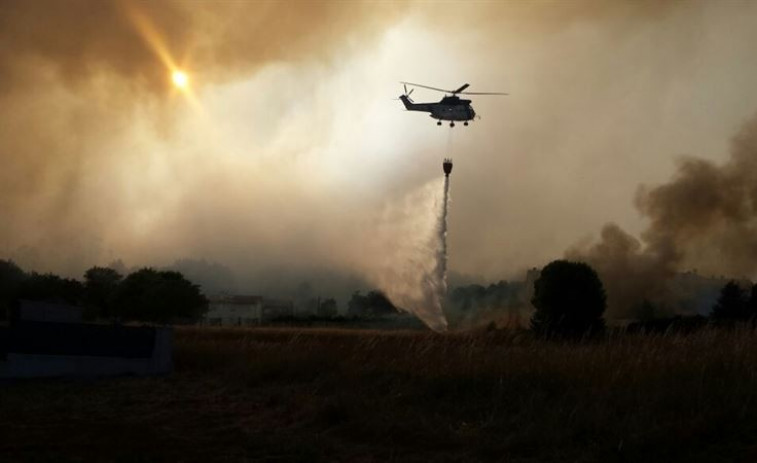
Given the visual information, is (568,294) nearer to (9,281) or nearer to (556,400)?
(556,400)

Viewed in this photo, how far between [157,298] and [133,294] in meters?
2.60

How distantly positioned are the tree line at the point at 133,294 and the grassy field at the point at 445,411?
49.6 m

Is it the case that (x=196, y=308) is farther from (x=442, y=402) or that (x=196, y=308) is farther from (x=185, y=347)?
(x=442, y=402)

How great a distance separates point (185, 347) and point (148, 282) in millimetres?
43661

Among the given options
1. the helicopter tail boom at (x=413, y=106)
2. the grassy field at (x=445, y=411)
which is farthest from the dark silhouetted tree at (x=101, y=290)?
the grassy field at (x=445, y=411)

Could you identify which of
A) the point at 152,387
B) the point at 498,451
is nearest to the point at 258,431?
the point at 498,451

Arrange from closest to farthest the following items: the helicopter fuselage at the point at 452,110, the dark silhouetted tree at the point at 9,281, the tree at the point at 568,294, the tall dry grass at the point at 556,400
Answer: the tall dry grass at the point at 556,400, the tree at the point at 568,294, the helicopter fuselage at the point at 452,110, the dark silhouetted tree at the point at 9,281

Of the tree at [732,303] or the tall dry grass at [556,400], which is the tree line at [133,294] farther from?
the tall dry grass at [556,400]

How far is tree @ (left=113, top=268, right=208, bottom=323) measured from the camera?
66.6 metres

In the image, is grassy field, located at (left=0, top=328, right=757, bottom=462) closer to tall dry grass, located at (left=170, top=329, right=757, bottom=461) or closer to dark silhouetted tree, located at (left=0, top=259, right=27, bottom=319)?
tall dry grass, located at (left=170, top=329, right=757, bottom=461)

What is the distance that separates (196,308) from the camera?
69750 millimetres

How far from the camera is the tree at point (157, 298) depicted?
2621 inches

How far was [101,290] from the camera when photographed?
7588 cm

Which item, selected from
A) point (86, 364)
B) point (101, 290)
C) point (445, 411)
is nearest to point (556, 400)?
point (445, 411)
